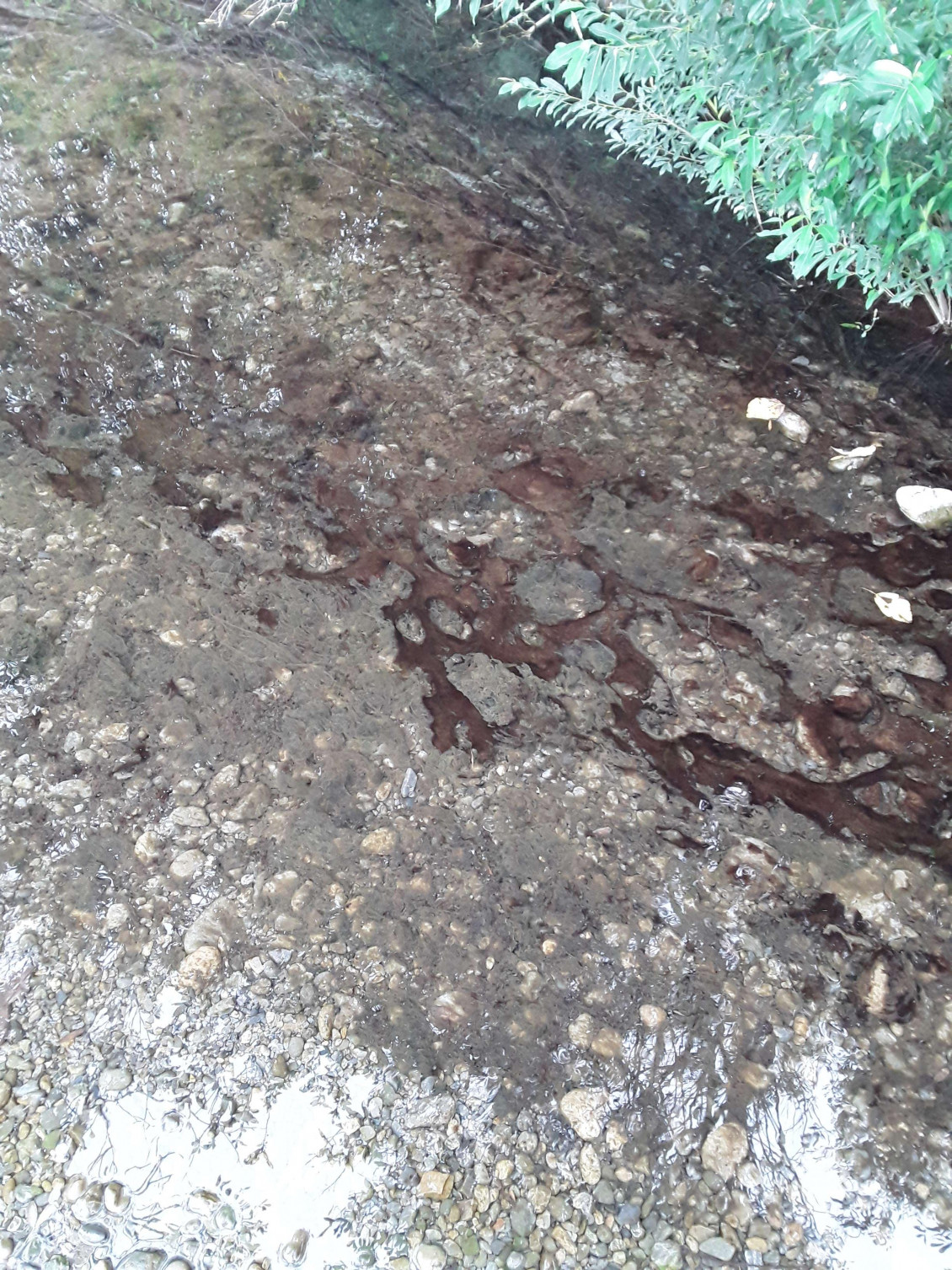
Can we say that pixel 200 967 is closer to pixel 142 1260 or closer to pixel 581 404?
pixel 142 1260

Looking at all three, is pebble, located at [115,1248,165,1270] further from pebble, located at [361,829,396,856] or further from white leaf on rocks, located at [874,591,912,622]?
white leaf on rocks, located at [874,591,912,622]

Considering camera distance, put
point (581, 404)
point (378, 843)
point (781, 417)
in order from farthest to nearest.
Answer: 1. point (581, 404)
2. point (781, 417)
3. point (378, 843)

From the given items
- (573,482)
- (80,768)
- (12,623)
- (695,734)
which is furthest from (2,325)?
(695,734)

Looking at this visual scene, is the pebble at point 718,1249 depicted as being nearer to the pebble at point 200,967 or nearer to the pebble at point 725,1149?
the pebble at point 725,1149

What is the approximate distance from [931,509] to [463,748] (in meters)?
1.49

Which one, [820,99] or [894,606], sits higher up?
[820,99]

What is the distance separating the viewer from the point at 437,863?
73.5 inches

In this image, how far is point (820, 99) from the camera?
1.51 meters

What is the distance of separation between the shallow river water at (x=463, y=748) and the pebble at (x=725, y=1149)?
0.06ft

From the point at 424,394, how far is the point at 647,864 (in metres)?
1.67

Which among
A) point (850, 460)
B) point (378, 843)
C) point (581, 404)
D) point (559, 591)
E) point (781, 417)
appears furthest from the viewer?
point (581, 404)

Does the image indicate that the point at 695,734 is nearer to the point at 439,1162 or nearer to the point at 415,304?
the point at 439,1162

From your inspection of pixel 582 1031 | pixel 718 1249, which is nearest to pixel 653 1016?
pixel 582 1031

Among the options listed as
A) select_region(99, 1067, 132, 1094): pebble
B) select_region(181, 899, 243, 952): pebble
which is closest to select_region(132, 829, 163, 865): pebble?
select_region(181, 899, 243, 952): pebble
